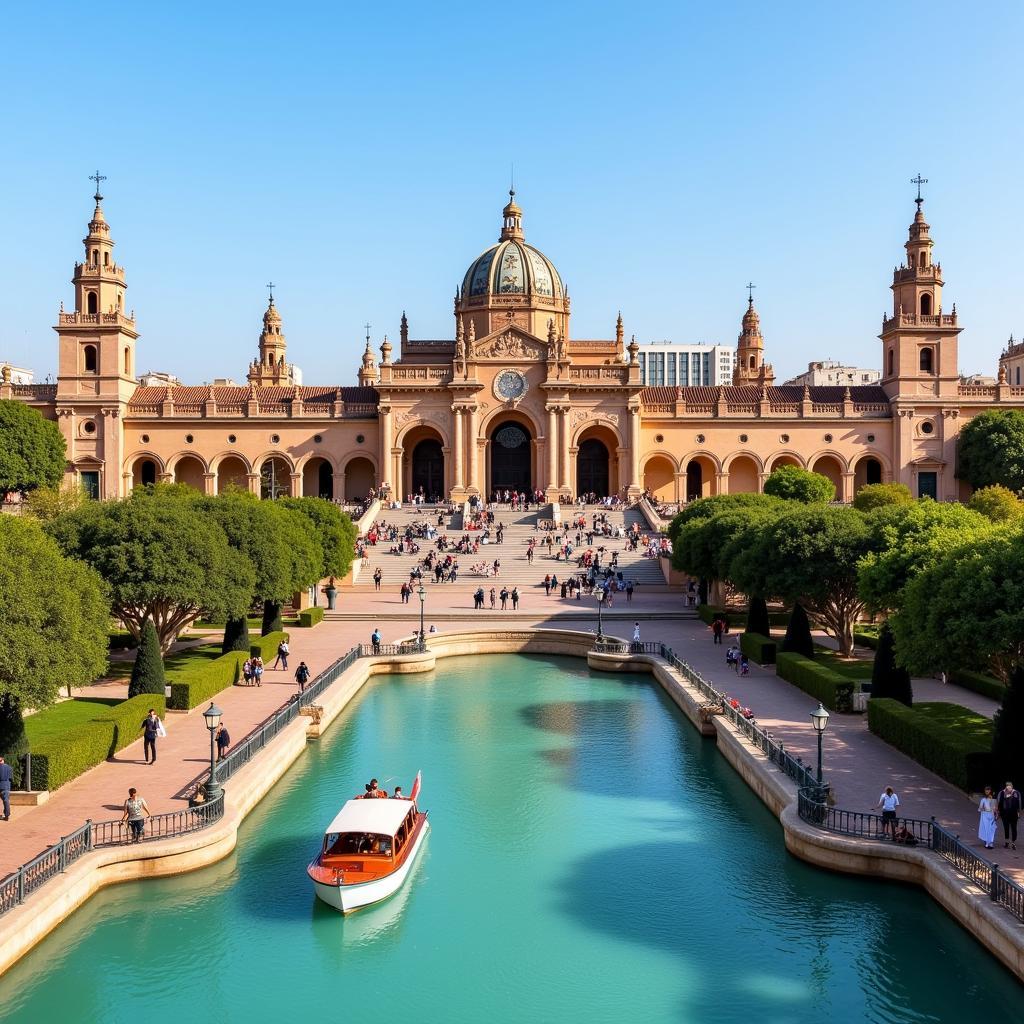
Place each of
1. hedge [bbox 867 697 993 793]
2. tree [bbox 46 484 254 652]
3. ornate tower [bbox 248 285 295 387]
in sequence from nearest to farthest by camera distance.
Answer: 1. hedge [bbox 867 697 993 793]
2. tree [bbox 46 484 254 652]
3. ornate tower [bbox 248 285 295 387]

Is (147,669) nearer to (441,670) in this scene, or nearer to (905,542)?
(441,670)

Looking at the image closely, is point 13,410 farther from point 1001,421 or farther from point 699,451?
point 1001,421

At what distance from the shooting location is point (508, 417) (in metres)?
69.1

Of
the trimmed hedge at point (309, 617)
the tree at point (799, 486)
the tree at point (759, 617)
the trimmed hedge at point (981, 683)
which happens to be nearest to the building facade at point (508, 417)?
the tree at point (799, 486)

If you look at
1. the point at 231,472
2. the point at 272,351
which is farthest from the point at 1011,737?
the point at 272,351

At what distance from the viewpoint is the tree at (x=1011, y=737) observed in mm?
17875

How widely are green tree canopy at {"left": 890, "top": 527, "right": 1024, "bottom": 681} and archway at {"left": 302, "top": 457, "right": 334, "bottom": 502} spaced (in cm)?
5347

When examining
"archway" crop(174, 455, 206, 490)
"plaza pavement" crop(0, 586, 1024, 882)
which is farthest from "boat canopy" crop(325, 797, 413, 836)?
"archway" crop(174, 455, 206, 490)

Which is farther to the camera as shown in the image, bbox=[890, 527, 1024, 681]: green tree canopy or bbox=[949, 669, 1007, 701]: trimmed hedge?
bbox=[949, 669, 1007, 701]: trimmed hedge

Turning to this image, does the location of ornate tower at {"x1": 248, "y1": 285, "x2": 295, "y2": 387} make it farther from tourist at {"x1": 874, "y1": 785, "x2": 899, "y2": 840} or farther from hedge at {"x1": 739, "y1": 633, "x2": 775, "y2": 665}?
tourist at {"x1": 874, "y1": 785, "x2": 899, "y2": 840}

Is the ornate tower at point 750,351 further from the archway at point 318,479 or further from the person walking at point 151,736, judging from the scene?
the person walking at point 151,736

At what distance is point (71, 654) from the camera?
20234 mm

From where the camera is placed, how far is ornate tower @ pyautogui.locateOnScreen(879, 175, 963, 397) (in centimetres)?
6794

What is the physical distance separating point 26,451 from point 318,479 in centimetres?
1829
